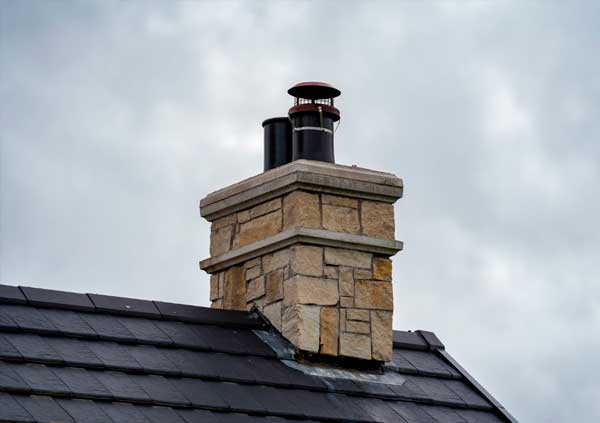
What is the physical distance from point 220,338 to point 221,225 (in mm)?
1392

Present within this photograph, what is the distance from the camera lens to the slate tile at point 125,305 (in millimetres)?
9695

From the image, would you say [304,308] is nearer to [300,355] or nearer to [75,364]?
[300,355]

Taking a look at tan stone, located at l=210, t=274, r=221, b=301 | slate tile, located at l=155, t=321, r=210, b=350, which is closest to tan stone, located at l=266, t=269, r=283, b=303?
tan stone, located at l=210, t=274, r=221, b=301

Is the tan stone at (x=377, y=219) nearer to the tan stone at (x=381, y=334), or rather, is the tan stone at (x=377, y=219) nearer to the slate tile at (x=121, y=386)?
the tan stone at (x=381, y=334)

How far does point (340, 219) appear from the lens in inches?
419

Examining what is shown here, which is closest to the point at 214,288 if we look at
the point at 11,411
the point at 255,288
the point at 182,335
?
the point at 255,288

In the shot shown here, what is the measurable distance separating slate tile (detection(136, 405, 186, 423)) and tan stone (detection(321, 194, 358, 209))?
241 centimetres

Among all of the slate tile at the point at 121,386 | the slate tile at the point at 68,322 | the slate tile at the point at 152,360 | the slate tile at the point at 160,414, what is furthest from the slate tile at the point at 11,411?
the slate tile at the point at 152,360

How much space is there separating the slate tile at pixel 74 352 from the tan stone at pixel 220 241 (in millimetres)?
2144

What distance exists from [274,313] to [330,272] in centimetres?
47

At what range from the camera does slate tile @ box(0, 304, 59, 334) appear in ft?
29.7

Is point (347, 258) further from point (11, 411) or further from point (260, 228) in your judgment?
point (11, 411)

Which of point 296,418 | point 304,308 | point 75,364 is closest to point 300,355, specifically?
point 304,308

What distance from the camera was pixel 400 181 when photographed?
1095cm
